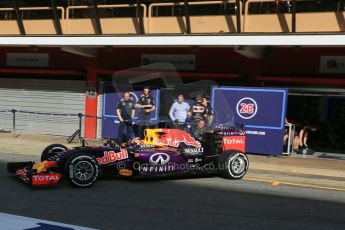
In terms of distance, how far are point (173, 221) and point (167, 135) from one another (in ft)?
10.0

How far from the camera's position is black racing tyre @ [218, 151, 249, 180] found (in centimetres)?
973

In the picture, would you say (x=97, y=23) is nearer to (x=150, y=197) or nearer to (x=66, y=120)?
(x=66, y=120)

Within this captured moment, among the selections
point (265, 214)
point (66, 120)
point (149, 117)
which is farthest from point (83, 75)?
point (265, 214)

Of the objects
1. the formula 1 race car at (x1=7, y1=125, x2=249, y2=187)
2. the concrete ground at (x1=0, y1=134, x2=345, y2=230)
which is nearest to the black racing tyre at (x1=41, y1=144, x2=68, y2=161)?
the formula 1 race car at (x1=7, y1=125, x2=249, y2=187)

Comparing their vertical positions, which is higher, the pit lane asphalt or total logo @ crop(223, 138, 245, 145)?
total logo @ crop(223, 138, 245, 145)

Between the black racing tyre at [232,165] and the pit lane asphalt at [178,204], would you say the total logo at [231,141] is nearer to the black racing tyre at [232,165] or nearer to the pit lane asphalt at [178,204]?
the black racing tyre at [232,165]

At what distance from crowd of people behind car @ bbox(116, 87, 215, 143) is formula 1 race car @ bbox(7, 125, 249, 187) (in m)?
0.23

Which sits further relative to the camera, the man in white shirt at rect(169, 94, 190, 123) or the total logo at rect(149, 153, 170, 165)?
the man in white shirt at rect(169, 94, 190, 123)

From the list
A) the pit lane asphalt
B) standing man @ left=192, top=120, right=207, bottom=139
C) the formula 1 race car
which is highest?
standing man @ left=192, top=120, right=207, bottom=139

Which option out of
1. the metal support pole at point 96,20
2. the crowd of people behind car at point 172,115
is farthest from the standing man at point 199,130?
the metal support pole at point 96,20

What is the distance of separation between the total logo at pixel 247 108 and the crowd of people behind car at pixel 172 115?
99 centimetres

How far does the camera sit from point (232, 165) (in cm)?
981

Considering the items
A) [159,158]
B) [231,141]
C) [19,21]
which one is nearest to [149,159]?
[159,158]

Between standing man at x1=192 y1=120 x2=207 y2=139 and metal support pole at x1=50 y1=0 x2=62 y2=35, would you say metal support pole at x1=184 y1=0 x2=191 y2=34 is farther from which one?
standing man at x1=192 y1=120 x2=207 y2=139
